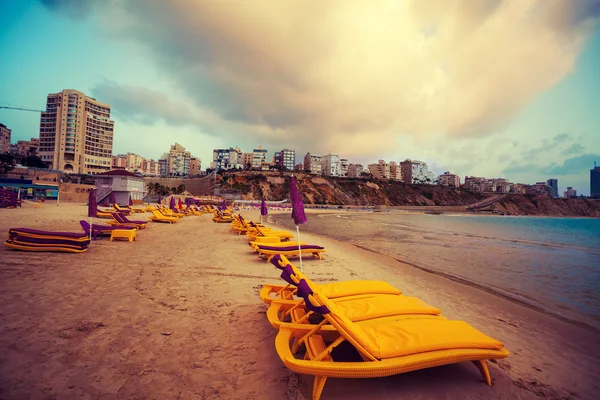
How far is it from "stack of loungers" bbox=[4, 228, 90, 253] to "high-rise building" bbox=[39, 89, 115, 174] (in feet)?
304

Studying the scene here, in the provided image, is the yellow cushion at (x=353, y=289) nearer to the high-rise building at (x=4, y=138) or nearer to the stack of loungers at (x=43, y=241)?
the stack of loungers at (x=43, y=241)

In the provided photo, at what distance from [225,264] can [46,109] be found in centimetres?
10717

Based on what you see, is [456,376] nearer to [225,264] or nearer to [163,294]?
[163,294]

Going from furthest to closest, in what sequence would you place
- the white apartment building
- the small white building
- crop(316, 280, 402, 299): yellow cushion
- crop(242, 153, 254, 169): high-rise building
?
1. crop(242, 153, 254, 169): high-rise building
2. the white apartment building
3. the small white building
4. crop(316, 280, 402, 299): yellow cushion

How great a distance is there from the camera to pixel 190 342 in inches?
124

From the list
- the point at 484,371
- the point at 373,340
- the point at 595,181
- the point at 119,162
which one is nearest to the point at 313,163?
the point at 119,162

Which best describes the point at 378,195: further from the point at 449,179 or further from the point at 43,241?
the point at 449,179

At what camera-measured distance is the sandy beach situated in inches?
93.8

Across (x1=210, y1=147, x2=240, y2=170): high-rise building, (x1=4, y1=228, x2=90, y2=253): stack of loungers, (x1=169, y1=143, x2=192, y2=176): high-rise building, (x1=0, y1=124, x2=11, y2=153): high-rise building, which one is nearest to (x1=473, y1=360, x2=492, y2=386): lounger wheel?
(x1=4, y1=228, x2=90, y2=253): stack of loungers

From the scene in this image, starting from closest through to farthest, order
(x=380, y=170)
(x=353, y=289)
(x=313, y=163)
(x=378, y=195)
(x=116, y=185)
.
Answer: (x=353, y=289) → (x=116, y=185) → (x=378, y=195) → (x=313, y=163) → (x=380, y=170)

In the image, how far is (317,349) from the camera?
2543mm

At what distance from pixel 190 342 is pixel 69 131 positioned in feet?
335

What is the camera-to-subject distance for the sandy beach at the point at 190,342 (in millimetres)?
2383

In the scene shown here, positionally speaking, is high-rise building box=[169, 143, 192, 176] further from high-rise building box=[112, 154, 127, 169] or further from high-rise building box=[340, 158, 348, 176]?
high-rise building box=[340, 158, 348, 176]
